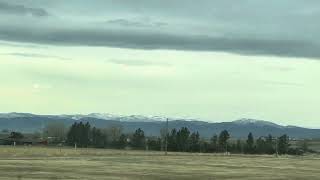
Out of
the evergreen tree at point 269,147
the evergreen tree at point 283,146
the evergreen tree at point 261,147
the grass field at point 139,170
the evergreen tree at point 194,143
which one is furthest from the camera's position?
the evergreen tree at point 283,146

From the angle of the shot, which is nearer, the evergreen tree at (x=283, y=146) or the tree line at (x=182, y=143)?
the tree line at (x=182, y=143)

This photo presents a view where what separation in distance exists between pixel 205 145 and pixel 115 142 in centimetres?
2472

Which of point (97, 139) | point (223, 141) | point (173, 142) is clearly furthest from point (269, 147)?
point (97, 139)

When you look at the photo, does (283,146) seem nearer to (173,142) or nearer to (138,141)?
(173,142)

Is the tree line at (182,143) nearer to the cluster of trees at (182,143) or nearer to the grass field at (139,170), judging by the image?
the cluster of trees at (182,143)

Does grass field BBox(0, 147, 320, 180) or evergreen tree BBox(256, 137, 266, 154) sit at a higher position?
evergreen tree BBox(256, 137, 266, 154)

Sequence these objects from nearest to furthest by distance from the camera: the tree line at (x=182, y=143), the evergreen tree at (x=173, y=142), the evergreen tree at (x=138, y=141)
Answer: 1. the tree line at (x=182, y=143)
2. the evergreen tree at (x=173, y=142)
3. the evergreen tree at (x=138, y=141)

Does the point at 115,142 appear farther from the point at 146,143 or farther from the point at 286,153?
the point at 286,153

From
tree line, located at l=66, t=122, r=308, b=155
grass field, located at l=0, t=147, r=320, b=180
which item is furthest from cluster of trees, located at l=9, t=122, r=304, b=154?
grass field, located at l=0, t=147, r=320, b=180

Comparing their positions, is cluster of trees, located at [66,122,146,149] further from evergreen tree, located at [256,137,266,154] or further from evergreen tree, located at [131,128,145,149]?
evergreen tree, located at [256,137,266,154]

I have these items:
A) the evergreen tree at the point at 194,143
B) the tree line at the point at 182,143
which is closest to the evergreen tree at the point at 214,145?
the tree line at the point at 182,143

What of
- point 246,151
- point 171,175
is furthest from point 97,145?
point 171,175

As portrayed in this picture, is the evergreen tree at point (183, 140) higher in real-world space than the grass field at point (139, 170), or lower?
higher

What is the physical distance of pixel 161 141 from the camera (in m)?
153
